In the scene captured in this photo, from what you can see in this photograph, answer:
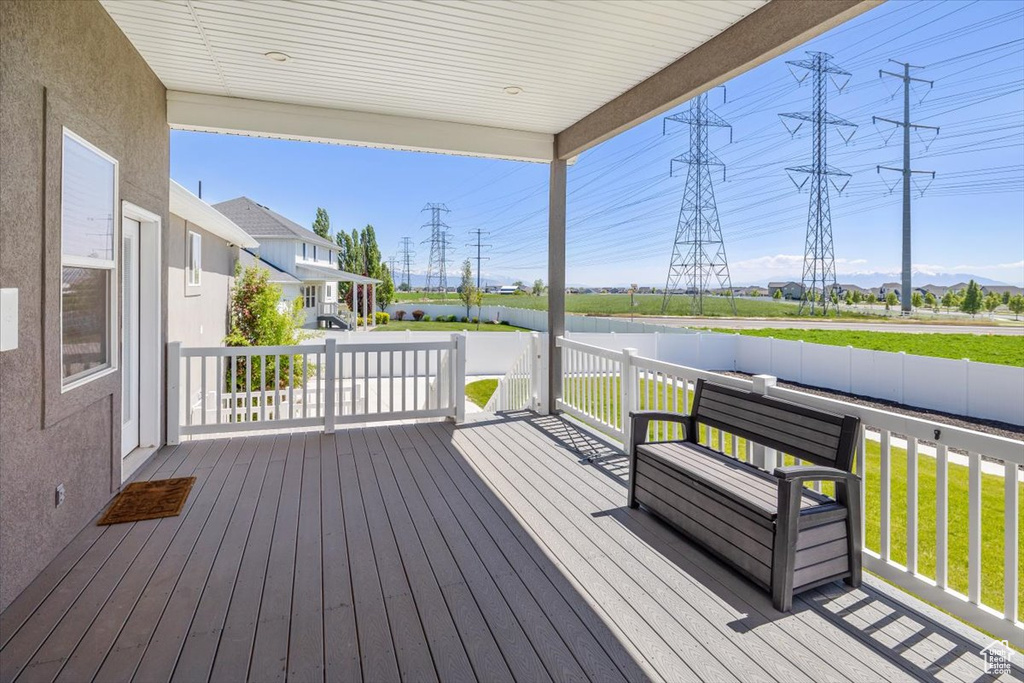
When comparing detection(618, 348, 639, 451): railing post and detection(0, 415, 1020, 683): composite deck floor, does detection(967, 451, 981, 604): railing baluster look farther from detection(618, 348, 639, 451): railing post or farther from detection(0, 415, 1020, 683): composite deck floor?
detection(618, 348, 639, 451): railing post

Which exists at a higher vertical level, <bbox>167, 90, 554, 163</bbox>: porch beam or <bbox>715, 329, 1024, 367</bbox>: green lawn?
<bbox>167, 90, 554, 163</bbox>: porch beam

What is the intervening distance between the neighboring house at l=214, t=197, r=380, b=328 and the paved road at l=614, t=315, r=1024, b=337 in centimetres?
1063

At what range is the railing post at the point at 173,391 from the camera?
15.1ft

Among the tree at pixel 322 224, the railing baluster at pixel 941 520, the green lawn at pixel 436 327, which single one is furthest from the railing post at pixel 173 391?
the tree at pixel 322 224

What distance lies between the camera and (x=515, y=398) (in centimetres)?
682

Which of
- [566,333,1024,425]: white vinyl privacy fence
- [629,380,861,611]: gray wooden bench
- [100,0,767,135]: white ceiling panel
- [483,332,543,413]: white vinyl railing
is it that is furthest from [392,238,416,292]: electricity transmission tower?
[629,380,861,611]: gray wooden bench

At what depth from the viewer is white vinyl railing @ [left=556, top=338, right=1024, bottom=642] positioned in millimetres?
1951

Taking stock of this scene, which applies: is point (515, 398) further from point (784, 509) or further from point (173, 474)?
point (784, 509)

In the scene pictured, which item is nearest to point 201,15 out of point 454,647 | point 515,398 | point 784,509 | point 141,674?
point 141,674

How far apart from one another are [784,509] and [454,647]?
146 cm

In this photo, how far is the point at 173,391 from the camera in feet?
15.4

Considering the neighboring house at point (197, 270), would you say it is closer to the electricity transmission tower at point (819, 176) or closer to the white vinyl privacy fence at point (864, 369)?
the white vinyl privacy fence at point (864, 369)

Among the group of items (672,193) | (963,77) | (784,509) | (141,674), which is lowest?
(141,674)

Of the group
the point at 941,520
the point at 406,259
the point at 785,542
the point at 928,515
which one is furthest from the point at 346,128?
the point at 406,259
